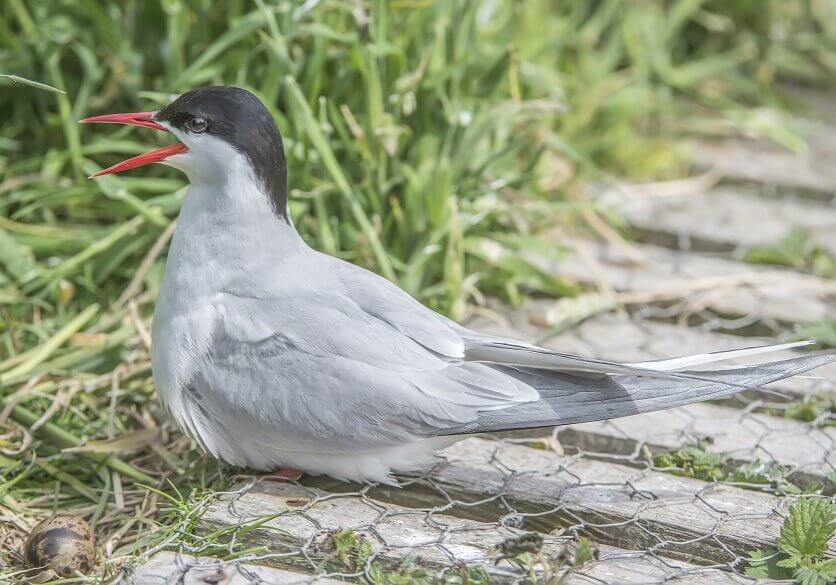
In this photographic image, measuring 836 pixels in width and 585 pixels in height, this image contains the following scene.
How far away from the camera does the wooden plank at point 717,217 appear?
9.49 ft

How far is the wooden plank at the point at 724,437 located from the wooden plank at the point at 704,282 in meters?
0.43

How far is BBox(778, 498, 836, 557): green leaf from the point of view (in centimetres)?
161

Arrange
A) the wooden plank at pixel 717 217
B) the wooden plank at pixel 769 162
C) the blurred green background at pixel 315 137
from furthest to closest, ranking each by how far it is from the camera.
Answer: the wooden plank at pixel 769 162 → the wooden plank at pixel 717 217 → the blurred green background at pixel 315 137

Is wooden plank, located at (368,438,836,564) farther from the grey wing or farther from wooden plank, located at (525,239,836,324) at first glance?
wooden plank, located at (525,239,836,324)

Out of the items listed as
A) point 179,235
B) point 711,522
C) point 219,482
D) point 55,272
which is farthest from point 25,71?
point 711,522

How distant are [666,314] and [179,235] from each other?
1203 millimetres

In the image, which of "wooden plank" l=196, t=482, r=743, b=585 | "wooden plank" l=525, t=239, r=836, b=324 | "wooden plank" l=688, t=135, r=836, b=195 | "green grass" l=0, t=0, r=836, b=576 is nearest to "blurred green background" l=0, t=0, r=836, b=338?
"green grass" l=0, t=0, r=836, b=576

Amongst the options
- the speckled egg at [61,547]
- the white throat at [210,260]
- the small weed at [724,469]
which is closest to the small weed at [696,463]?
the small weed at [724,469]

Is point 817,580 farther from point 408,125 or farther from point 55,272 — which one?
point 55,272

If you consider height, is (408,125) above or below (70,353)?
above

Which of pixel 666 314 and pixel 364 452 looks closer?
pixel 364 452

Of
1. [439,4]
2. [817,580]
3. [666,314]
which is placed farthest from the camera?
[439,4]

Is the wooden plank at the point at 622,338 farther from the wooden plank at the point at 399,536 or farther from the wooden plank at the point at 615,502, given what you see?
the wooden plank at the point at 399,536

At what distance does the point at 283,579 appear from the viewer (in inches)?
61.2
